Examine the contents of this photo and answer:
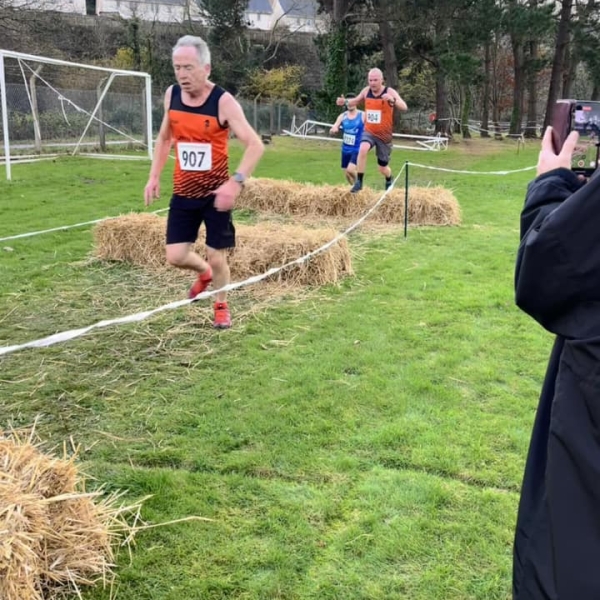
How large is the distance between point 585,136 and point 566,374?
23.3 inches

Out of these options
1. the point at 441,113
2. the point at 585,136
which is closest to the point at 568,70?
the point at 441,113

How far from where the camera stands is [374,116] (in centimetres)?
1061

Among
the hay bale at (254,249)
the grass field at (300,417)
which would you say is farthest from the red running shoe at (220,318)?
the hay bale at (254,249)

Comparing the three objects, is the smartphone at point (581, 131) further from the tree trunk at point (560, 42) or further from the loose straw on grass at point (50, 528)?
the tree trunk at point (560, 42)

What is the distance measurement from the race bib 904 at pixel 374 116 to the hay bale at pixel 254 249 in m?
3.90

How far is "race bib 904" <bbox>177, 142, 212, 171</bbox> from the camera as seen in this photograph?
182 inches

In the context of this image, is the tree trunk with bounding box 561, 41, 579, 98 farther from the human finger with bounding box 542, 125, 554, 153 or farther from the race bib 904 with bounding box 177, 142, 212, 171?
the human finger with bounding box 542, 125, 554, 153

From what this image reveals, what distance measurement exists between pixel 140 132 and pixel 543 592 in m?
22.9

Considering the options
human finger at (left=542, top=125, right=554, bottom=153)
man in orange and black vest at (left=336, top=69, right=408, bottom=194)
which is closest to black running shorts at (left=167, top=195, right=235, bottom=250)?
human finger at (left=542, top=125, right=554, bottom=153)

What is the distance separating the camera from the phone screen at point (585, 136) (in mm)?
1464

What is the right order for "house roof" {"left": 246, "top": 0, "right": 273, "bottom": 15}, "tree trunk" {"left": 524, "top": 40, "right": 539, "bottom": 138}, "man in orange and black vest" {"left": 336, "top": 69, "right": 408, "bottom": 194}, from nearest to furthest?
"man in orange and black vest" {"left": 336, "top": 69, "right": 408, "bottom": 194} → "tree trunk" {"left": 524, "top": 40, "right": 539, "bottom": 138} → "house roof" {"left": 246, "top": 0, "right": 273, "bottom": 15}

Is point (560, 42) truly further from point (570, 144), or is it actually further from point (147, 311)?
point (570, 144)

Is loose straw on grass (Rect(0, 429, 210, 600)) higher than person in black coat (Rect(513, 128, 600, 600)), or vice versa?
person in black coat (Rect(513, 128, 600, 600))

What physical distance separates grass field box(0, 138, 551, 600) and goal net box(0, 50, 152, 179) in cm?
1187
